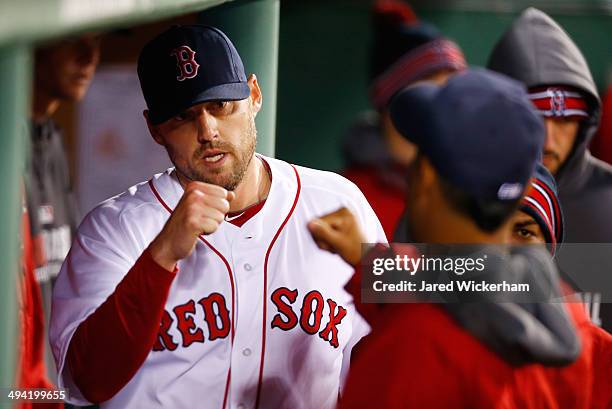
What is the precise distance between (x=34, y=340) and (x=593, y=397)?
80 centimetres

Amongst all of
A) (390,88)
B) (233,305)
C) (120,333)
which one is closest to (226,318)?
(233,305)

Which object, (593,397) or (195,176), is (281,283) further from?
(593,397)

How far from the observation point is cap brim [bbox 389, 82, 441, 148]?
1.04m

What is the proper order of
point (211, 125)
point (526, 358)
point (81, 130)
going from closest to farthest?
point (526, 358) < point (211, 125) < point (81, 130)

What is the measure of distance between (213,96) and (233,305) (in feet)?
0.92

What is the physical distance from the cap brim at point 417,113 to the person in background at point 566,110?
0.39 metres

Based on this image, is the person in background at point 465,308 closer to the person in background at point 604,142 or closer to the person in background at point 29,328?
the person in background at point 29,328

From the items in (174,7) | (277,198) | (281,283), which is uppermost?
(174,7)

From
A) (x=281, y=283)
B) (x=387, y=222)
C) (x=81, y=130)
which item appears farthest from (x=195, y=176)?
(x=81, y=130)

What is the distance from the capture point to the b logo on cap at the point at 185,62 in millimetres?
1145

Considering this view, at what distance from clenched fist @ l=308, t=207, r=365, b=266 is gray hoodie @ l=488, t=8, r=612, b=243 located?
48cm

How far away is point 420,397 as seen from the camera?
963mm

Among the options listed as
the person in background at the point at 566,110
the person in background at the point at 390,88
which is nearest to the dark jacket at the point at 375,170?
the person in background at the point at 390,88

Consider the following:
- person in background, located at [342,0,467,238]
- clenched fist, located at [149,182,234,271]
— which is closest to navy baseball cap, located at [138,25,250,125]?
clenched fist, located at [149,182,234,271]
